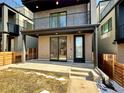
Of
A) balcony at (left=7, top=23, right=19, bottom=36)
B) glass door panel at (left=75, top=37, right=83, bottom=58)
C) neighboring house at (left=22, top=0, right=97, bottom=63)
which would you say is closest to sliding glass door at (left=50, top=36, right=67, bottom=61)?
neighboring house at (left=22, top=0, right=97, bottom=63)

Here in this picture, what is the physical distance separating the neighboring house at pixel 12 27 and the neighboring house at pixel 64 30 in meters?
3.84

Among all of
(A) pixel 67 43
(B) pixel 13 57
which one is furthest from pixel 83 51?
(B) pixel 13 57

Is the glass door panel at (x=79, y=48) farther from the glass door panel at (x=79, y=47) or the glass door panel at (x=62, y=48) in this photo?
the glass door panel at (x=62, y=48)

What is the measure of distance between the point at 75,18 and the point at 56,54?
414 centimetres

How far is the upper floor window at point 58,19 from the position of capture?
1317 cm

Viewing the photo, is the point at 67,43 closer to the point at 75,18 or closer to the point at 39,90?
the point at 75,18

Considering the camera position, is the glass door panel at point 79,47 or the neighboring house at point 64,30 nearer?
the neighboring house at point 64,30

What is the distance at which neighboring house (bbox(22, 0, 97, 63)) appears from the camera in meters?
12.0

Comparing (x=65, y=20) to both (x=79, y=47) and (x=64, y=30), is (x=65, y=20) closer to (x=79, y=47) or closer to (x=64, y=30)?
(x=64, y=30)

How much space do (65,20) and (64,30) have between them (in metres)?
2.26

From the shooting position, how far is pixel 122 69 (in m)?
6.57

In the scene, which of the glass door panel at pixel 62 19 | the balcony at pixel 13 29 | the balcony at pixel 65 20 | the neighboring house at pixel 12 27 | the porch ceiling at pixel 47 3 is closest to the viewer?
the porch ceiling at pixel 47 3

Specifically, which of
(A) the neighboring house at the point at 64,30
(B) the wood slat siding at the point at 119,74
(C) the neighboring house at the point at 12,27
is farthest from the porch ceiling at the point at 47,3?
(B) the wood slat siding at the point at 119,74

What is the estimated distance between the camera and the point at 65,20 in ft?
42.9
